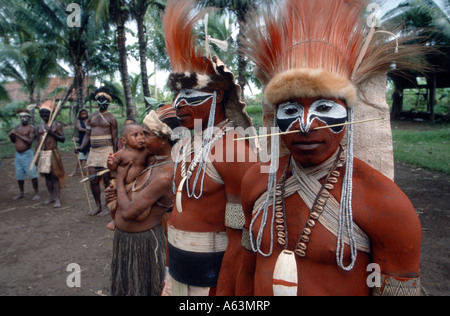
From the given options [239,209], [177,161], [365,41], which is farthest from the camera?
[177,161]

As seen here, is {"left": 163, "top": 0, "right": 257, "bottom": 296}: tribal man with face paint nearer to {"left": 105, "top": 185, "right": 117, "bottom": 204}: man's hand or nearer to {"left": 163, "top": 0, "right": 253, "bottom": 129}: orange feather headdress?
{"left": 163, "top": 0, "right": 253, "bottom": 129}: orange feather headdress

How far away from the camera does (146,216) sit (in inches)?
116

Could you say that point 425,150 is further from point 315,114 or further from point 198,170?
point 315,114

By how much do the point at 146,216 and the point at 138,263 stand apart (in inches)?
21.9

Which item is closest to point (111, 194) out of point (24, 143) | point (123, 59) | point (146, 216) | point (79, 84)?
point (146, 216)

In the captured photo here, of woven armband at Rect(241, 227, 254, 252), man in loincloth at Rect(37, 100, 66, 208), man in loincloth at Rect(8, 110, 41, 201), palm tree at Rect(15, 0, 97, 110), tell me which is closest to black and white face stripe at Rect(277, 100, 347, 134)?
woven armband at Rect(241, 227, 254, 252)

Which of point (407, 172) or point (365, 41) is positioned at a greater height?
point (365, 41)

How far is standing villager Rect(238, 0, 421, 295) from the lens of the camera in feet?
4.21

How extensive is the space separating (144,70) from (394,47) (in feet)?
31.6

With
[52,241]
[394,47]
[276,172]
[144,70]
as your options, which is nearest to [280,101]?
[276,172]

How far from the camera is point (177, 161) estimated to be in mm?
2441

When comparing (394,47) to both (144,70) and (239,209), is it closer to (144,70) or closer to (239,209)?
(239,209)

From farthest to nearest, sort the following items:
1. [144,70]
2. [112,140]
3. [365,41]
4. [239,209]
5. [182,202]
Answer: [144,70] → [112,140] → [182,202] → [239,209] → [365,41]

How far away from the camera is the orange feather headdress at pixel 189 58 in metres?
2.24
